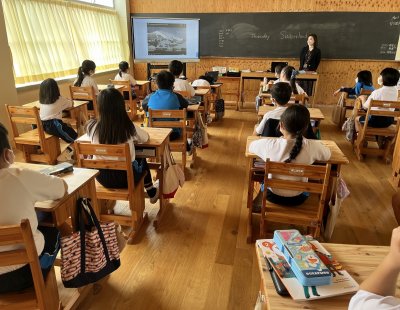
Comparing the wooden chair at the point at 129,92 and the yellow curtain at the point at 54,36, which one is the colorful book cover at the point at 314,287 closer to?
the yellow curtain at the point at 54,36

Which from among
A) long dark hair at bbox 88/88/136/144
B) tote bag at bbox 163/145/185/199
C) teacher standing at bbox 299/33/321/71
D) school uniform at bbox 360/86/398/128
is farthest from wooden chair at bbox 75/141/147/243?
teacher standing at bbox 299/33/321/71

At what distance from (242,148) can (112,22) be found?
4.80 meters

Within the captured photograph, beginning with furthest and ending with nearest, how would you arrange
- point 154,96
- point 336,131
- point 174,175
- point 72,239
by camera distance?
1. point 336,131
2. point 154,96
3. point 174,175
4. point 72,239

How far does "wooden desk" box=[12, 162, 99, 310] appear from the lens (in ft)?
4.90

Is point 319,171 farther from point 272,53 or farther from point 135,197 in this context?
point 272,53

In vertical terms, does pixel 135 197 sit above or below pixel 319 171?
below

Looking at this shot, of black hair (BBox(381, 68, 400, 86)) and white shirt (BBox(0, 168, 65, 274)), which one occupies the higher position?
black hair (BBox(381, 68, 400, 86))

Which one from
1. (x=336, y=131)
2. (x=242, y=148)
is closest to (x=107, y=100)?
(x=242, y=148)

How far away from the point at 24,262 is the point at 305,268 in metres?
1.03

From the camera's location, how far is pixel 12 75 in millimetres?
4148

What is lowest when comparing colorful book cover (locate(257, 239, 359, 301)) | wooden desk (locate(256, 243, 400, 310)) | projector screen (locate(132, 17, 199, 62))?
wooden desk (locate(256, 243, 400, 310))

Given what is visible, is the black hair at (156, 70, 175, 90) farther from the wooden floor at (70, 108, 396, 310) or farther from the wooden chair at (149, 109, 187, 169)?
the wooden floor at (70, 108, 396, 310)

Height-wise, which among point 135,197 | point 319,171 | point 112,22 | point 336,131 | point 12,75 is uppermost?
point 112,22

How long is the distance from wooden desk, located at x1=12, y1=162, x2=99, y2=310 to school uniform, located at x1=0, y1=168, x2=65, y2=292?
0.23ft
